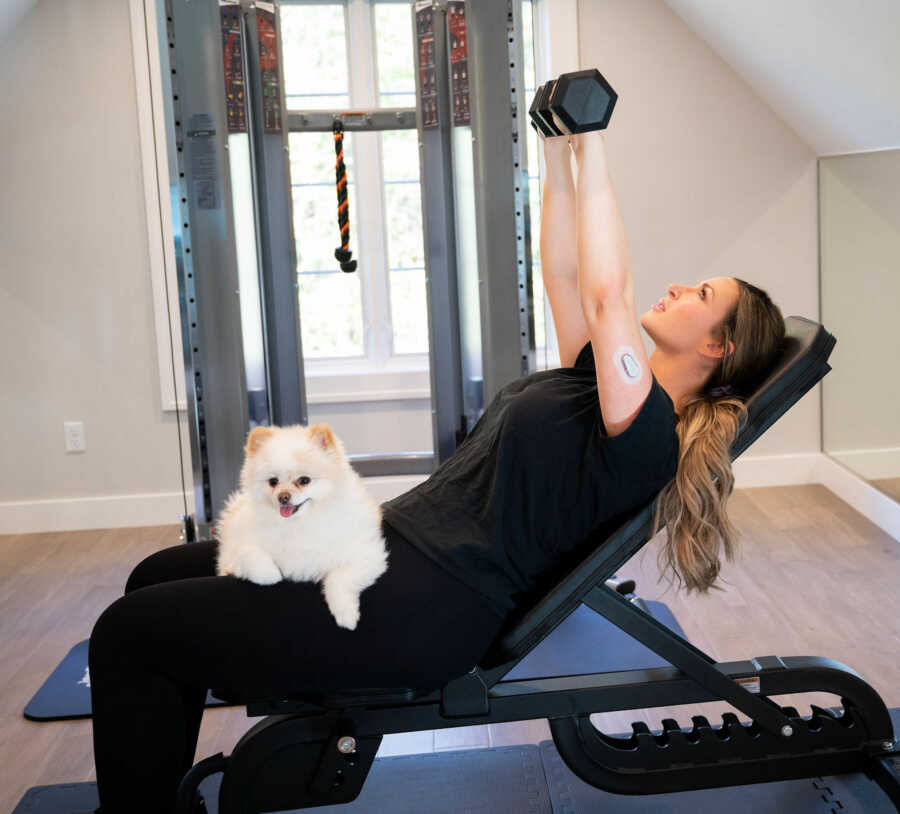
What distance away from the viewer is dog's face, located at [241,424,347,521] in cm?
132

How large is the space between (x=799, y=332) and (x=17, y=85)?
2840 millimetres

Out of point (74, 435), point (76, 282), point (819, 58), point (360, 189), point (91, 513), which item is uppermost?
point (819, 58)

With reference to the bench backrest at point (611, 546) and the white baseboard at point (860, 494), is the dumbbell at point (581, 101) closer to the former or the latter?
the bench backrest at point (611, 546)

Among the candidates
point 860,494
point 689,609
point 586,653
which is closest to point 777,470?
point 860,494

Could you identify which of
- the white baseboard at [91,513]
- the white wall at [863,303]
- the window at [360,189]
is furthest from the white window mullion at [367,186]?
the white wall at [863,303]

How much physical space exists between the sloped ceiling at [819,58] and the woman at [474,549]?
1.39 m

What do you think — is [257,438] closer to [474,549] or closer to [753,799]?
[474,549]

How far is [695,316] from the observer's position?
5.01 ft

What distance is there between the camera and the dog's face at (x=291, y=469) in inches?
52.1

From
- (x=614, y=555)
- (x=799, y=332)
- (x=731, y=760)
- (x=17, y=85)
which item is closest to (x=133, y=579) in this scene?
(x=614, y=555)

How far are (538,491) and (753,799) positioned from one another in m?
0.77

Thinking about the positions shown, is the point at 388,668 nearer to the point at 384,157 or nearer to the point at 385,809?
the point at 385,809

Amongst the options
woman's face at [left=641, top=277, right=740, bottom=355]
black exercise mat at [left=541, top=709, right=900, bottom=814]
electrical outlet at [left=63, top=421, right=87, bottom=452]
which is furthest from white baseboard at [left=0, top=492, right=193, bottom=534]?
woman's face at [left=641, top=277, right=740, bottom=355]

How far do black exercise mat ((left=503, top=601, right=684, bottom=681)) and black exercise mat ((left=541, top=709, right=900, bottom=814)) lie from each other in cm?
40
